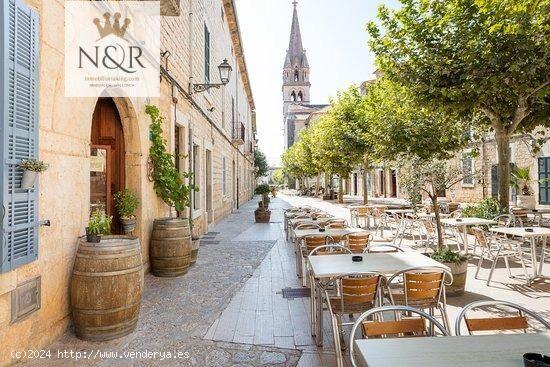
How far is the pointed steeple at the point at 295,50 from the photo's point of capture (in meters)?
68.5

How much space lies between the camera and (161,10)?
19.7 feet

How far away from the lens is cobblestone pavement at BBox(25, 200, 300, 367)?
2.93 metres

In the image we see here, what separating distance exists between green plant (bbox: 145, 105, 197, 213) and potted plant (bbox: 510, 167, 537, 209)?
13.8 m

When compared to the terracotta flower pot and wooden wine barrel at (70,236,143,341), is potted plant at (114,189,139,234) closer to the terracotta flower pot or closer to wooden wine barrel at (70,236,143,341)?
wooden wine barrel at (70,236,143,341)

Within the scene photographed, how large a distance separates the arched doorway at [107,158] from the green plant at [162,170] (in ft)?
1.61

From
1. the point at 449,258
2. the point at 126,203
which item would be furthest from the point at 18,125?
the point at 449,258

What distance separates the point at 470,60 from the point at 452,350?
6.67 m

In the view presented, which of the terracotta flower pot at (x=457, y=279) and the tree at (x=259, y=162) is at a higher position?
the tree at (x=259, y=162)

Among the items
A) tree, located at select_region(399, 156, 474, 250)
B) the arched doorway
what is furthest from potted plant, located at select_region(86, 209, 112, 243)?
tree, located at select_region(399, 156, 474, 250)

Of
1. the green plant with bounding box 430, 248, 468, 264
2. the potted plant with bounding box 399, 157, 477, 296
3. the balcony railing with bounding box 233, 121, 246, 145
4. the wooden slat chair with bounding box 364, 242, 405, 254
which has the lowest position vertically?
the green plant with bounding box 430, 248, 468, 264

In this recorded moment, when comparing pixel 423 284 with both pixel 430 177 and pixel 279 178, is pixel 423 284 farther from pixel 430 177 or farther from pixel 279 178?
pixel 279 178

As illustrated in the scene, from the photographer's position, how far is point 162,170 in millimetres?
5797
